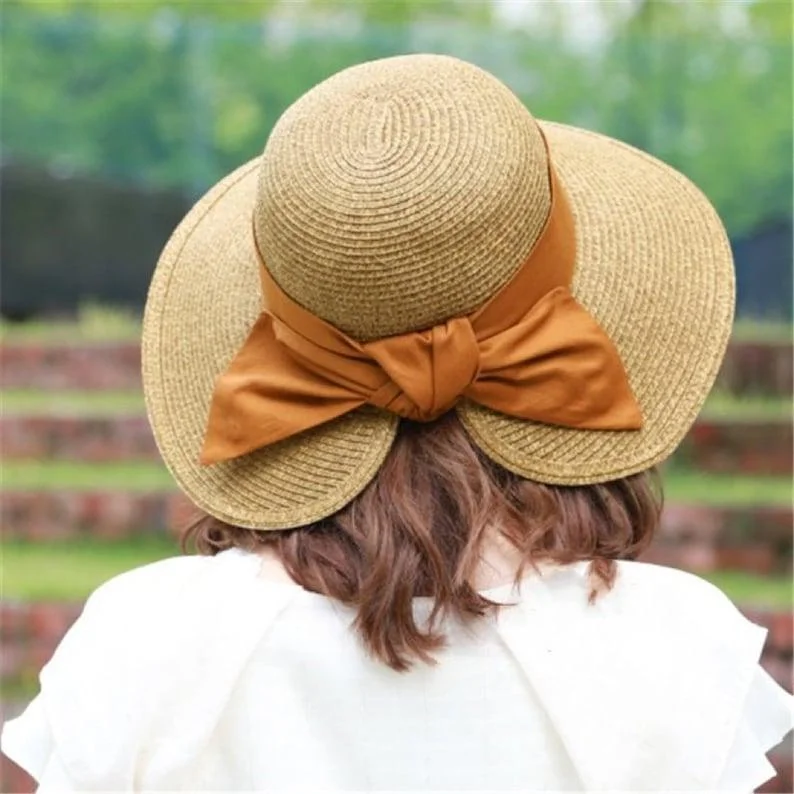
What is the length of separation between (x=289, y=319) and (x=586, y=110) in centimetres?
370

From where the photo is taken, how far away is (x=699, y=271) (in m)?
1.29

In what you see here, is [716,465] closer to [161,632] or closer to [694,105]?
[694,105]

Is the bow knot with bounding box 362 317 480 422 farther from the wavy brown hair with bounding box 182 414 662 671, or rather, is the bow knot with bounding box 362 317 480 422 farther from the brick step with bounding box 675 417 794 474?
the brick step with bounding box 675 417 794 474

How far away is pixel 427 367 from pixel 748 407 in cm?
305

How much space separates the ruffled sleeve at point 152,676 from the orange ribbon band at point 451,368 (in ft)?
0.48

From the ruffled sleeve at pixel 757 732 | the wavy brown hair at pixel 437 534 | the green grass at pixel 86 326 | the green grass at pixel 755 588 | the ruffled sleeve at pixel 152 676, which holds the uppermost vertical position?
the wavy brown hair at pixel 437 534

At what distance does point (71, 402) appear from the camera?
427 centimetres

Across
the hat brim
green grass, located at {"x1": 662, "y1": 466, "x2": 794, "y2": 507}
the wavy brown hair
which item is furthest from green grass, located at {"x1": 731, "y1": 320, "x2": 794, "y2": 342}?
the wavy brown hair

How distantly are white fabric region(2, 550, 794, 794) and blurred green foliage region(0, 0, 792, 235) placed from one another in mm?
3653

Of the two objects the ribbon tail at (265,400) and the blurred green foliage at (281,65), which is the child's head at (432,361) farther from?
the blurred green foliage at (281,65)

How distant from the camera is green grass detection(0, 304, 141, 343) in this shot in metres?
4.66

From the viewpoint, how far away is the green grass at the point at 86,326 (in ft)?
15.3

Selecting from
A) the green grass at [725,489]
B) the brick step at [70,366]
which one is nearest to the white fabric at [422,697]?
the green grass at [725,489]

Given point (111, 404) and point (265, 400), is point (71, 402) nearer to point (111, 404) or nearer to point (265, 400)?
point (111, 404)
